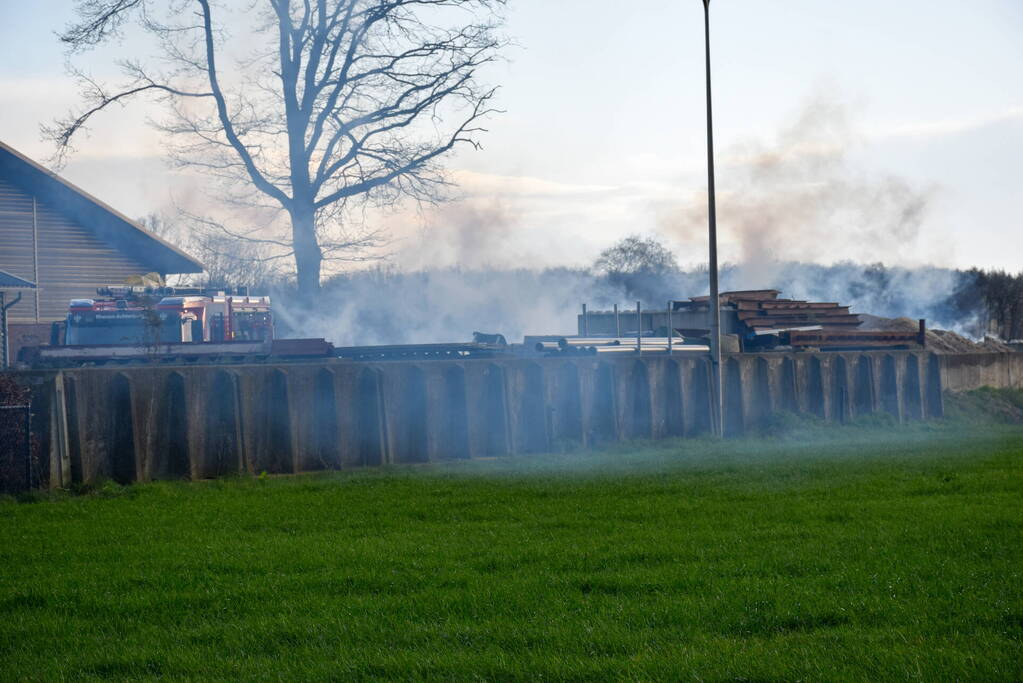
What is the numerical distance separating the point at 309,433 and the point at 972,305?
56.9m

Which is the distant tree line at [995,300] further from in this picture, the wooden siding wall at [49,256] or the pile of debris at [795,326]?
the wooden siding wall at [49,256]

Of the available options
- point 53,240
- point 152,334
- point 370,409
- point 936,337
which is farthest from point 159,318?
point 936,337

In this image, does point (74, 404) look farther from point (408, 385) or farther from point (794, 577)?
point (794, 577)

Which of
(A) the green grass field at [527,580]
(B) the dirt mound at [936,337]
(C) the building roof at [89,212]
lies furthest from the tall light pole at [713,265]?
(C) the building roof at [89,212]

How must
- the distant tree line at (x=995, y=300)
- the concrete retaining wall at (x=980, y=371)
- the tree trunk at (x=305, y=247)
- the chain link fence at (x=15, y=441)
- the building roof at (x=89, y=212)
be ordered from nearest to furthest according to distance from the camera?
the chain link fence at (x=15, y=441) → the concrete retaining wall at (x=980, y=371) → the building roof at (x=89, y=212) → the tree trunk at (x=305, y=247) → the distant tree line at (x=995, y=300)

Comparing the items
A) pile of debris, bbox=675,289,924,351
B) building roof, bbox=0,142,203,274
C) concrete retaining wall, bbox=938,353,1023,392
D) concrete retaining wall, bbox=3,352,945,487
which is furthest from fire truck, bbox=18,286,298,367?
concrete retaining wall, bbox=938,353,1023,392

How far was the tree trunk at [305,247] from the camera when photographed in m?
38.5

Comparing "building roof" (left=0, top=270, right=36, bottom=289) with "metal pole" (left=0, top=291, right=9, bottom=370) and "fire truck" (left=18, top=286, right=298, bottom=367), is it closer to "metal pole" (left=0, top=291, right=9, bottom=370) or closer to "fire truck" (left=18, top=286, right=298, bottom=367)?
"metal pole" (left=0, top=291, right=9, bottom=370)

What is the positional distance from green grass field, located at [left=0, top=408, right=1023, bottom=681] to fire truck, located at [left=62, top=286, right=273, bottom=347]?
10.5m

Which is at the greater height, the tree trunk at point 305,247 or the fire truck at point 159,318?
the tree trunk at point 305,247

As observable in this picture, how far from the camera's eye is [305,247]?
3866 centimetres

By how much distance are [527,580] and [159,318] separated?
18128 mm

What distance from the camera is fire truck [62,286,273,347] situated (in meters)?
26.0

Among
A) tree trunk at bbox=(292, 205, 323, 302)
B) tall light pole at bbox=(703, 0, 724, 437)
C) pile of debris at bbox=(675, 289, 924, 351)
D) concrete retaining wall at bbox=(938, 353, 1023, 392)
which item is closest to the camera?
tall light pole at bbox=(703, 0, 724, 437)
